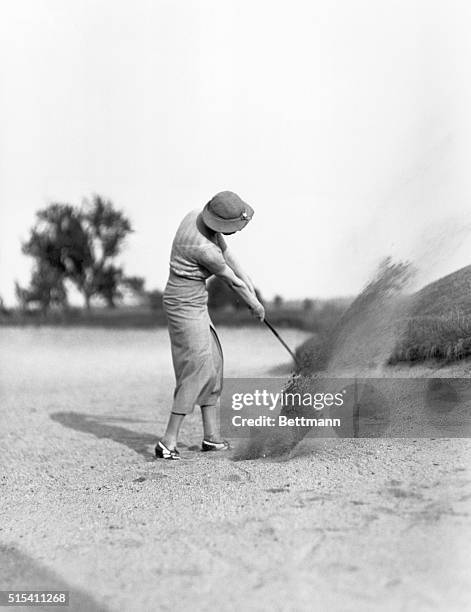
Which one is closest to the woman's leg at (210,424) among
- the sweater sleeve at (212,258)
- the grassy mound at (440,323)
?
the sweater sleeve at (212,258)

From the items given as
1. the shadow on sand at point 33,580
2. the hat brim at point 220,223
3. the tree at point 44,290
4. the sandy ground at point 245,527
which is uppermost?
the hat brim at point 220,223

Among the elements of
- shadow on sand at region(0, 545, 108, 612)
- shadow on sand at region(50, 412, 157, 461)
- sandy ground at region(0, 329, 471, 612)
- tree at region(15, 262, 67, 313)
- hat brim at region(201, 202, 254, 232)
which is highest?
hat brim at region(201, 202, 254, 232)

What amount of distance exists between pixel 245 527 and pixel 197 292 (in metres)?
2.03

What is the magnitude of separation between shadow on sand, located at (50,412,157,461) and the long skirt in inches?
21.2

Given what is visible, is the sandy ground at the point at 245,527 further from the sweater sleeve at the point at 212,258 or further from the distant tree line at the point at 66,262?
the distant tree line at the point at 66,262

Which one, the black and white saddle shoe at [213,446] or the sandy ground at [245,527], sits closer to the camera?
the sandy ground at [245,527]

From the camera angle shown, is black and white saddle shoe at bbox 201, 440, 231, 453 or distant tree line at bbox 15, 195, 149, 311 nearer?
black and white saddle shoe at bbox 201, 440, 231, 453

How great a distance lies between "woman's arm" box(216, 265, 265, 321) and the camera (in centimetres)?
525

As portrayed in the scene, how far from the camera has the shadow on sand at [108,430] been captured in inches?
253

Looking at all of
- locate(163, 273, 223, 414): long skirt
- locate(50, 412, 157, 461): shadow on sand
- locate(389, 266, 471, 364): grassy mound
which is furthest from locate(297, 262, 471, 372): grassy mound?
locate(50, 412, 157, 461): shadow on sand

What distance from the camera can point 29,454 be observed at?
636cm

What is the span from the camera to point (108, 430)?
7270 mm

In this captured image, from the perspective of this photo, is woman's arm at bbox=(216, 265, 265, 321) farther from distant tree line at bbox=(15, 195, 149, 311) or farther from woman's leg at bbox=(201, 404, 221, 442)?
distant tree line at bbox=(15, 195, 149, 311)

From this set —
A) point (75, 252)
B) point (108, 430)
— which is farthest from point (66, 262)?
point (108, 430)
